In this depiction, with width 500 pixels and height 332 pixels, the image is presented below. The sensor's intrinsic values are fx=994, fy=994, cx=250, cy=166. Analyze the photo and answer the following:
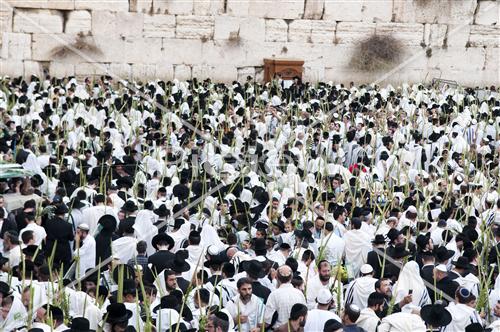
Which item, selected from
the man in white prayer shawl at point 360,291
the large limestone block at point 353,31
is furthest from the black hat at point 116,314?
the large limestone block at point 353,31

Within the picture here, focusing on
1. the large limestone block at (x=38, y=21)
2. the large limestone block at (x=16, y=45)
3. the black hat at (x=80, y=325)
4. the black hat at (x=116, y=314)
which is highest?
the large limestone block at (x=38, y=21)

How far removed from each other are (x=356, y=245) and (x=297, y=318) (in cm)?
328

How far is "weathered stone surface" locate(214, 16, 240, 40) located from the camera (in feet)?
79.8

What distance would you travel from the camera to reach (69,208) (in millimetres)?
12297

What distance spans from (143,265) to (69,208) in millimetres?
2004

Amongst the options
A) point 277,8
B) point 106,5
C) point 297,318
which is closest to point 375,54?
point 277,8

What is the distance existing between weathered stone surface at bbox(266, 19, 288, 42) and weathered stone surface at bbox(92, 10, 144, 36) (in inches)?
124

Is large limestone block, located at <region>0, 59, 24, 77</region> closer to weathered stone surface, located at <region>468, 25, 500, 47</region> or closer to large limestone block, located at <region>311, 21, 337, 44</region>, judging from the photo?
large limestone block, located at <region>311, 21, 337, 44</region>

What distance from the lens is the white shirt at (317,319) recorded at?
343 inches

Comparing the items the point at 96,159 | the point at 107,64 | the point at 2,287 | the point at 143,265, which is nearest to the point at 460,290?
the point at 143,265

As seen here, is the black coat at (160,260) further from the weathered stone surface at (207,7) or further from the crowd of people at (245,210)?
the weathered stone surface at (207,7)

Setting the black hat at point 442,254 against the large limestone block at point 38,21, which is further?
the large limestone block at point 38,21

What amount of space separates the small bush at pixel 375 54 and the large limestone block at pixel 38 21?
7435 millimetres

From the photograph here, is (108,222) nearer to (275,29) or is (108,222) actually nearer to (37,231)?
(37,231)
